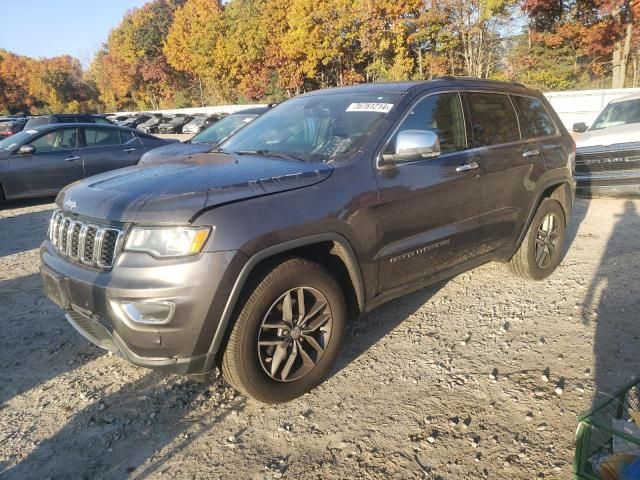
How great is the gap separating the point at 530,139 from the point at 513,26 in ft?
98.4

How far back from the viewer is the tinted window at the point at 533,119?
15.1 ft

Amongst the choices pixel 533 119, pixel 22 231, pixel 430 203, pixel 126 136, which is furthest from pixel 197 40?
pixel 430 203

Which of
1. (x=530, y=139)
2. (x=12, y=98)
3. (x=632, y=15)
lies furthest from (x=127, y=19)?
(x=530, y=139)

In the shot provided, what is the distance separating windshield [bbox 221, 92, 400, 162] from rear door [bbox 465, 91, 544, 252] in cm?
96

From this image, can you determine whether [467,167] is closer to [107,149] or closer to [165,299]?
[165,299]

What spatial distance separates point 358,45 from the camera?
125 ft

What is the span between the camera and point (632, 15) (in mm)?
24672

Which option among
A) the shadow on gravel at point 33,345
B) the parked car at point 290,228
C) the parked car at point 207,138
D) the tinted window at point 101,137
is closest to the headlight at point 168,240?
the parked car at point 290,228

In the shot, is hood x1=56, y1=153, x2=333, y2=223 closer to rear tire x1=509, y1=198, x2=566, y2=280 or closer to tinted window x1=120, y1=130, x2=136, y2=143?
rear tire x1=509, y1=198, x2=566, y2=280

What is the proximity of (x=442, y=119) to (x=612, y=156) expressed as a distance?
550 centimetres

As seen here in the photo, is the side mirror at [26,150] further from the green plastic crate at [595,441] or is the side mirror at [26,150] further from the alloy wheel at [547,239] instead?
the green plastic crate at [595,441]

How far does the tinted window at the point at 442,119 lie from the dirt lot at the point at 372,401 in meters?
1.43

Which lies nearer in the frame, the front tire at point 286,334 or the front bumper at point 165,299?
the front bumper at point 165,299

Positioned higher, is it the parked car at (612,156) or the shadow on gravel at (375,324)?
the parked car at (612,156)
